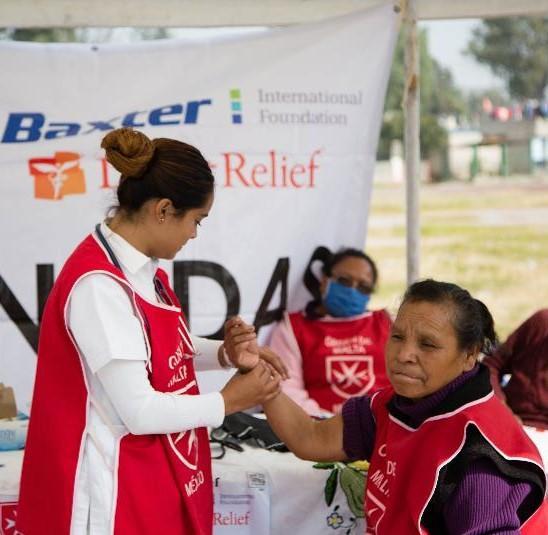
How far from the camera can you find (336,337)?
357 cm

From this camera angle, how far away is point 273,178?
142 inches

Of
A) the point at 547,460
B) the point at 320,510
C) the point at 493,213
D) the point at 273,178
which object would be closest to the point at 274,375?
the point at 320,510

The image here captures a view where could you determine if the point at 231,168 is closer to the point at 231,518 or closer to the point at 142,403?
the point at 231,518

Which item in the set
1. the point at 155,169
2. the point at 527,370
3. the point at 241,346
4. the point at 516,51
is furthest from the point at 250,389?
the point at 516,51

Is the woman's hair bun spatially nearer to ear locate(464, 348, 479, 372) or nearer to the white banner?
ear locate(464, 348, 479, 372)

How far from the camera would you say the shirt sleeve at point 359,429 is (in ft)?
7.11

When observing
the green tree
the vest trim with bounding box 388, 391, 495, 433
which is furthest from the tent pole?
the green tree

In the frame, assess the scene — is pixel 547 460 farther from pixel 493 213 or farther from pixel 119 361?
pixel 493 213

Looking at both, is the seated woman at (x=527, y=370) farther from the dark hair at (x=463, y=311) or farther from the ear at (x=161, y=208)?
the ear at (x=161, y=208)

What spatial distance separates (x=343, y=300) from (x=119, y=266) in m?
1.85

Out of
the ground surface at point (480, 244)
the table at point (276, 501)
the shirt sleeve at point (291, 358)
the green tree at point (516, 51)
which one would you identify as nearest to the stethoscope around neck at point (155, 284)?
the table at point (276, 501)

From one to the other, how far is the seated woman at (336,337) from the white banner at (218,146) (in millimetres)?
109

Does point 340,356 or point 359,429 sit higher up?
point 359,429

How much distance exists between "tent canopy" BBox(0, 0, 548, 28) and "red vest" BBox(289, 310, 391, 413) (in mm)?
1239
